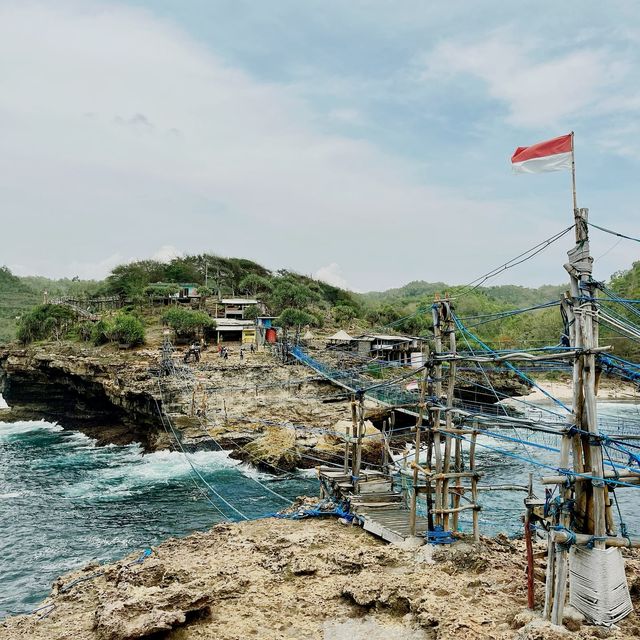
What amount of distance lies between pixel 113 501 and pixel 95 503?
2.50 ft

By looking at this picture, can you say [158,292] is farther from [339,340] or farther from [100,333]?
[339,340]

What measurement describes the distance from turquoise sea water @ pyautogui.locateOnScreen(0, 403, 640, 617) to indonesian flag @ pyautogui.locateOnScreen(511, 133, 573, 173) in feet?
31.4

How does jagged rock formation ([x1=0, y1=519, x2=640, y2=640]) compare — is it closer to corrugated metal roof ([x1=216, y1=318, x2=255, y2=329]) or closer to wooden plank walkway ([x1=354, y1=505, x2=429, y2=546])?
wooden plank walkway ([x1=354, y1=505, x2=429, y2=546])

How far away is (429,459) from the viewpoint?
1340 cm

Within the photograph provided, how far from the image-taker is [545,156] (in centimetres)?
930

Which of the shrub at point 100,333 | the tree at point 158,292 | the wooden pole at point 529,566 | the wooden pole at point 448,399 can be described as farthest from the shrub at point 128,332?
the wooden pole at point 529,566

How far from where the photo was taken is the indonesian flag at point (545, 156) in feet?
29.8

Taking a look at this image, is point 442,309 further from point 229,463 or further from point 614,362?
point 229,463

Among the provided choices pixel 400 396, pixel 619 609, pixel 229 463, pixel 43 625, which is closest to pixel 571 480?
pixel 619 609

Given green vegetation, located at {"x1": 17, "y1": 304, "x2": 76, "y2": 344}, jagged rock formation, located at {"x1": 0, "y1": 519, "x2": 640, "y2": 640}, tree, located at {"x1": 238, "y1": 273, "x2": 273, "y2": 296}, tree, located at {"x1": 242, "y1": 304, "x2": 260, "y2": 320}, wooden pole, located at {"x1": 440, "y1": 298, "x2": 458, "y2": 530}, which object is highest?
tree, located at {"x1": 238, "y1": 273, "x2": 273, "y2": 296}

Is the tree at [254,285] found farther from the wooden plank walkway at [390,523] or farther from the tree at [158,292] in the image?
the wooden plank walkway at [390,523]

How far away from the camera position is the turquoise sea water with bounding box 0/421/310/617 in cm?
1830

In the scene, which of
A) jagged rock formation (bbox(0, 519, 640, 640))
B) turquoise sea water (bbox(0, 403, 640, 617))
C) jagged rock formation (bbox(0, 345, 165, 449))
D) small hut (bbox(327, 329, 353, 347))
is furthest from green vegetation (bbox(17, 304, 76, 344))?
jagged rock formation (bbox(0, 519, 640, 640))

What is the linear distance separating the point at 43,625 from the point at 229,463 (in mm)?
18923
